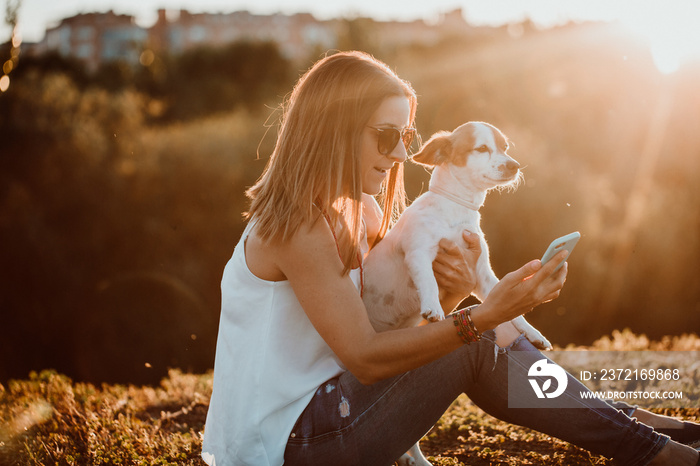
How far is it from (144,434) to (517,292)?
2.25 m

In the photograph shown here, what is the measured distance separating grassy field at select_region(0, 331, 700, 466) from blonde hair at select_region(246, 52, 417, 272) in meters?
1.41

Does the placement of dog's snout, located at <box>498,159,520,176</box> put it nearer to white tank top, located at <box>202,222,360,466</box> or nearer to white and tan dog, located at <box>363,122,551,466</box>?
white and tan dog, located at <box>363,122,551,466</box>

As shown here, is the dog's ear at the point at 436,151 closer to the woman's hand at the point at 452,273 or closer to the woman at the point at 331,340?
the woman's hand at the point at 452,273

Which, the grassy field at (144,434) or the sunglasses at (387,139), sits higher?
the sunglasses at (387,139)

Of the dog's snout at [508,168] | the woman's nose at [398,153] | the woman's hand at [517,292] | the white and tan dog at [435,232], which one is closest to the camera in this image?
the woman's hand at [517,292]

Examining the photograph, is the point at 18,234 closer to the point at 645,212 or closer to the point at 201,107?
the point at 201,107

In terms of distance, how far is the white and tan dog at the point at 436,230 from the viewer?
109 inches

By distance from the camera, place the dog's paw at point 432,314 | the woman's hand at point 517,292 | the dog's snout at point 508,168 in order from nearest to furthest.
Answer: the woman's hand at point 517,292
the dog's paw at point 432,314
the dog's snout at point 508,168

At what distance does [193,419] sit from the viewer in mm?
3779

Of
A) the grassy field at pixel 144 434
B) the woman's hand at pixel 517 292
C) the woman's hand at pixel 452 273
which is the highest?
the woman's hand at pixel 517 292

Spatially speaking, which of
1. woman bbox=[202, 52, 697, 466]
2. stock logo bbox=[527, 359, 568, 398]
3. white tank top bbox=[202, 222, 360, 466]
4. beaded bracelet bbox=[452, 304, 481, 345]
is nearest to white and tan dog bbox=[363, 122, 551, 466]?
stock logo bbox=[527, 359, 568, 398]

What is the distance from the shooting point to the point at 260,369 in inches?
80.0

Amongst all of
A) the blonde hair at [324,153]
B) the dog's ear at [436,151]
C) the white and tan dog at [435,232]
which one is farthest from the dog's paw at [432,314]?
the dog's ear at [436,151]

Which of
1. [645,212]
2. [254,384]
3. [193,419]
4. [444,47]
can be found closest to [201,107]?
[444,47]
